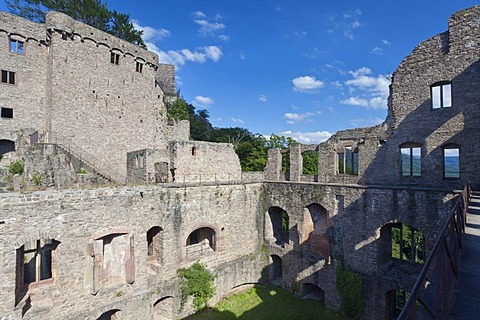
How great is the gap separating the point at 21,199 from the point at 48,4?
23.4m

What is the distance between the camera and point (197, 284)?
45.0ft

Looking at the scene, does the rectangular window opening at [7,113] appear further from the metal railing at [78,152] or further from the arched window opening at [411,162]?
the arched window opening at [411,162]

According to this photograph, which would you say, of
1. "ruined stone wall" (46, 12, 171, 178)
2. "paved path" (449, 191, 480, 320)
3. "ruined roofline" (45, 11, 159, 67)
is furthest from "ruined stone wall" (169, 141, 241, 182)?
"paved path" (449, 191, 480, 320)

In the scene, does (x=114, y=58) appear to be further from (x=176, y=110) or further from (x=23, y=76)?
(x=176, y=110)

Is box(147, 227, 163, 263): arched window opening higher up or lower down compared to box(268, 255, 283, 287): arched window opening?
higher up

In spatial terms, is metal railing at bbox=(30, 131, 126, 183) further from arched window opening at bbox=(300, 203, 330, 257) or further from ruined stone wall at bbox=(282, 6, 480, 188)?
ruined stone wall at bbox=(282, 6, 480, 188)

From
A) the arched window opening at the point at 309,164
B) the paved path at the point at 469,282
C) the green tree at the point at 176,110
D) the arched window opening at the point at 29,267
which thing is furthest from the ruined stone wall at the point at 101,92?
the paved path at the point at 469,282

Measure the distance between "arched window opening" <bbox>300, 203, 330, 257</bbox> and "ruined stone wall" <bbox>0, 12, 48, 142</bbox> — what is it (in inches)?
685

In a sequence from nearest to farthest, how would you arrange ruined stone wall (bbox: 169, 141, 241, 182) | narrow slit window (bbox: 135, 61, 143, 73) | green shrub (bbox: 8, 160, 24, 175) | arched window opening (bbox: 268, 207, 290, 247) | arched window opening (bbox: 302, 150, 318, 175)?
green shrub (bbox: 8, 160, 24, 175) < ruined stone wall (bbox: 169, 141, 241, 182) < arched window opening (bbox: 268, 207, 290, 247) < narrow slit window (bbox: 135, 61, 143, 73) < arched window opening (bbox: 302, 150, 318, 175)

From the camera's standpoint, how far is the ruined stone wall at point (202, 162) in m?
15.2

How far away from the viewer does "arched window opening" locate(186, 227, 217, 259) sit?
15070 mm

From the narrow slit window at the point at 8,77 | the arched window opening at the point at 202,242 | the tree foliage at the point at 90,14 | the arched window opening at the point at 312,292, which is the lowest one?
the arched window opening at the point at 312,292

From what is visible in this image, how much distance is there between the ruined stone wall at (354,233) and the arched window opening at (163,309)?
650 centimetres

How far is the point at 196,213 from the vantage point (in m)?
14.4
